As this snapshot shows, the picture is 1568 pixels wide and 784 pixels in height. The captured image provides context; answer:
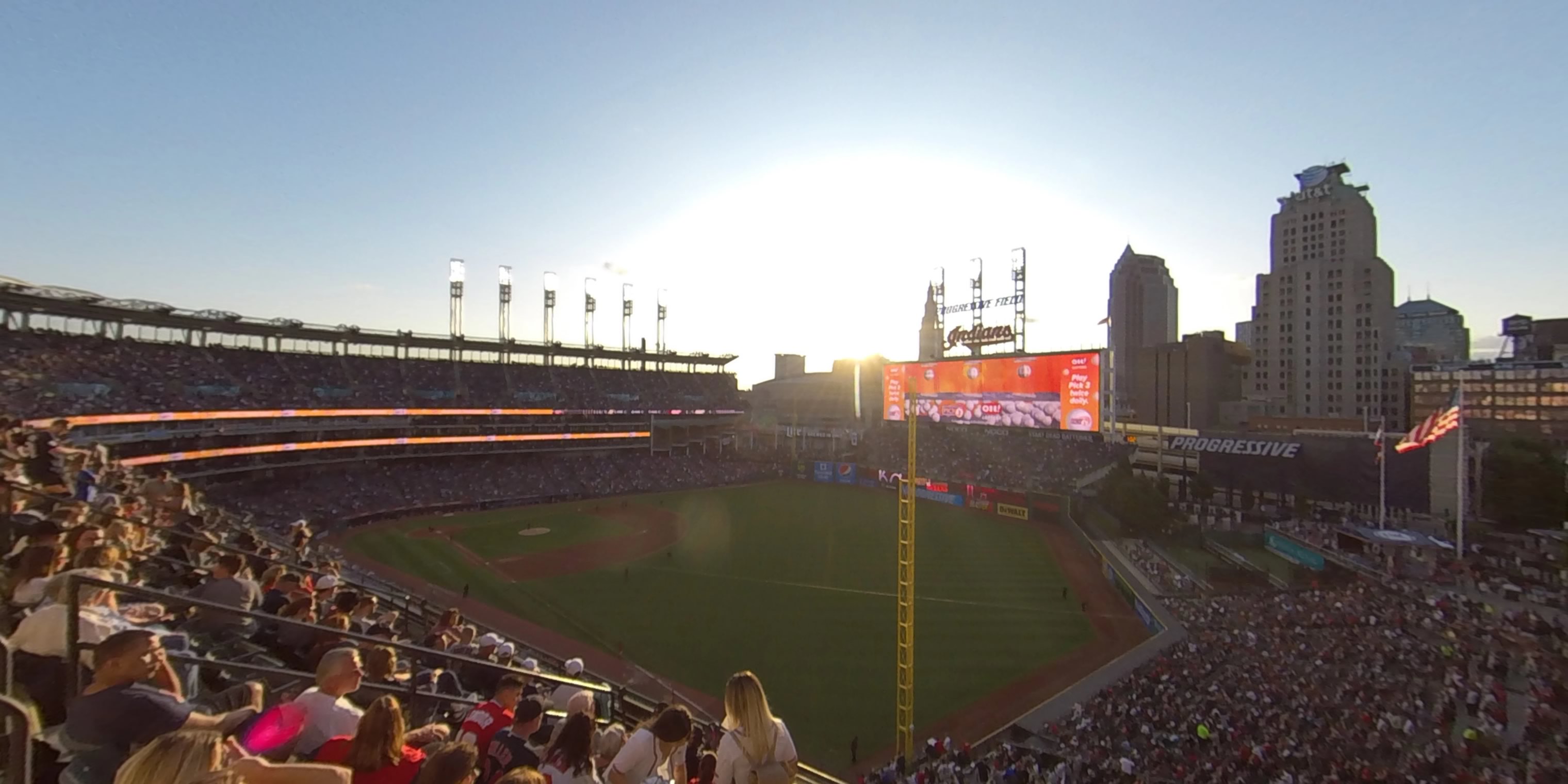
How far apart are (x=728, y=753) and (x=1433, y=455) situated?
51.5m

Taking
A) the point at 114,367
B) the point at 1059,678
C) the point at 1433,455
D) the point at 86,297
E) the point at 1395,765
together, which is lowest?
the point at 1059,678

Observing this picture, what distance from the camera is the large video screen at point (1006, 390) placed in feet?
146

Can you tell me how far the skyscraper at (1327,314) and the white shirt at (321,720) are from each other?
343ft

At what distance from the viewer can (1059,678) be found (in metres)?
22.4

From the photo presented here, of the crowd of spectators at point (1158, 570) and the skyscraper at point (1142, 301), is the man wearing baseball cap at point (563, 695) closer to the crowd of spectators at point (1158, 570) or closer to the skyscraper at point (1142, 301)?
the crowd of spectators at point (1158, 570)

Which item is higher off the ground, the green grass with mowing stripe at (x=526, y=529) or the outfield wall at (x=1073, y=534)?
the outfield wall at (x=1073, y=534)

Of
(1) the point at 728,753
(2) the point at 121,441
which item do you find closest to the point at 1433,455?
(1) the point at 728,753

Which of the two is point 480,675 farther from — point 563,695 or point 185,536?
point 185,536

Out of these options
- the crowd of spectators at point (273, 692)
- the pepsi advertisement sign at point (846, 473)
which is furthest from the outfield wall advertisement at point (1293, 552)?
the crowd of spectators at point (273, 692)

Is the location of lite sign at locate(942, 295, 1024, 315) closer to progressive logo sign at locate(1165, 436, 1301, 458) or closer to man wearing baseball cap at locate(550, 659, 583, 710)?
progressive logo sign at locate(1165, 436, 1301, 458)

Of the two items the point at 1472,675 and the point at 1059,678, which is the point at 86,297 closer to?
the point at 1059,678

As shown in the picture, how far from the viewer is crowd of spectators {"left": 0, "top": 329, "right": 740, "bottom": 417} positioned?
39.1 meters

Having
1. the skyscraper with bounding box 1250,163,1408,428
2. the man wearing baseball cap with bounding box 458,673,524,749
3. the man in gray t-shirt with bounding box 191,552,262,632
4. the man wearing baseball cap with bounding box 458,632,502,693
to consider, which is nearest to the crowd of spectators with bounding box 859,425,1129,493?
the man wearing baseball cap with bounding box 458,632,502,693

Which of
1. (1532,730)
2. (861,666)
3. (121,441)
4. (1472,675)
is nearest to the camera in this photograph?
(1532,730)
